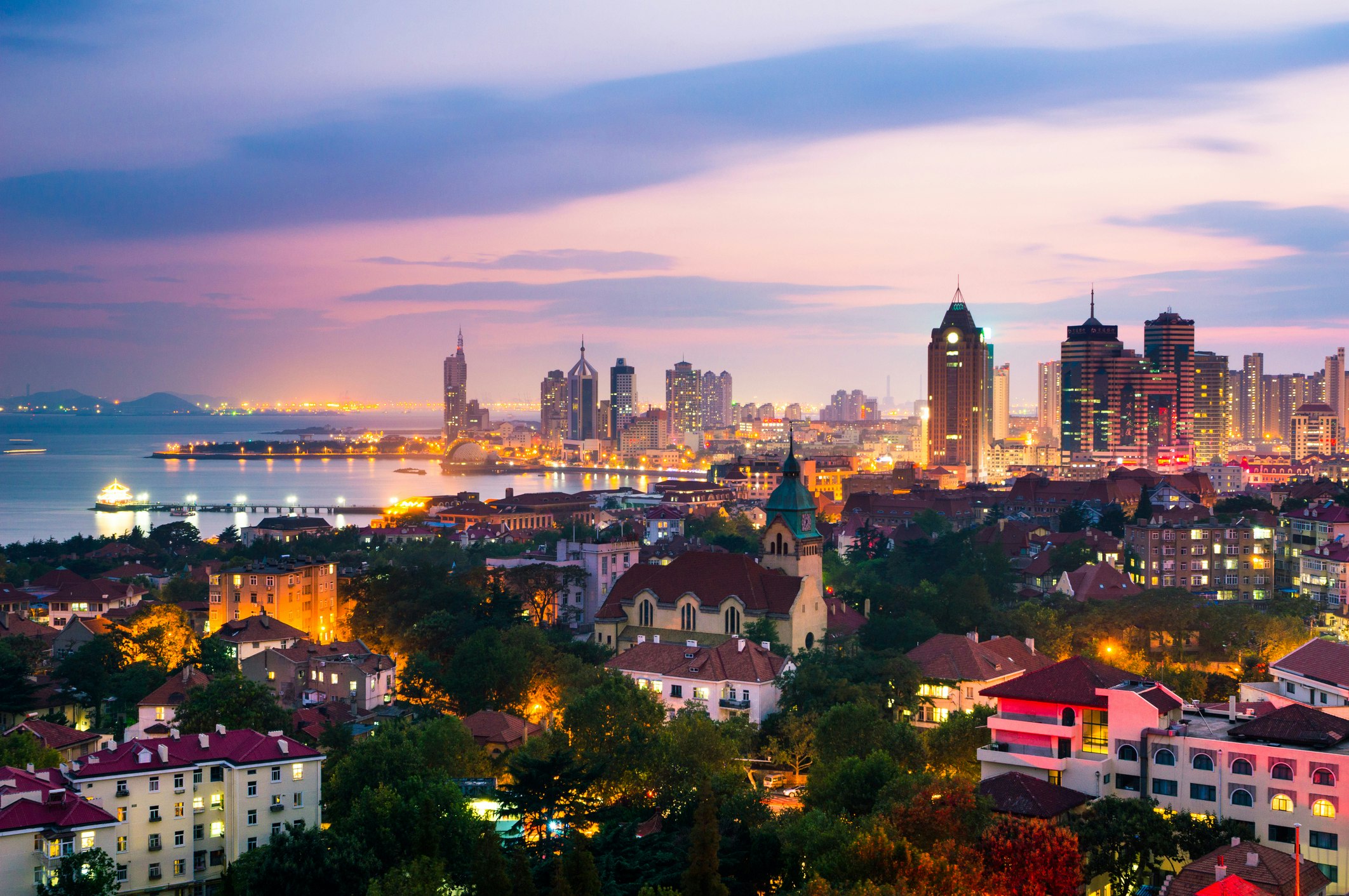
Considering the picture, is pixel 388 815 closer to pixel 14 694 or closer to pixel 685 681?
pixel 685 681

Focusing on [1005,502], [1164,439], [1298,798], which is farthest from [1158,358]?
[1298,798]

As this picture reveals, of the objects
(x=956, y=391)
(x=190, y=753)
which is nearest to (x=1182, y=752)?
(x=190, y=753)

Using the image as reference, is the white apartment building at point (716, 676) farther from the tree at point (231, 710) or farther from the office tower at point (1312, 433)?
the office tower at point (1312, 433)

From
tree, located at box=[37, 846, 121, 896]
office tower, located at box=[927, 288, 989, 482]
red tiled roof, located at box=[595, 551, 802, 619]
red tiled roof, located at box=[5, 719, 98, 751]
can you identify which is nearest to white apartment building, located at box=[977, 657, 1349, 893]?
red tiled roof, located at box=[595, 551, 802, 619]

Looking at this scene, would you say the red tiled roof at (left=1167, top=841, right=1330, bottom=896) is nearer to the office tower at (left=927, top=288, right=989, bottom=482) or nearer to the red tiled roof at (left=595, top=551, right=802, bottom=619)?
the red tiled roof at (left=595, top=551, right=802, bottom=619)

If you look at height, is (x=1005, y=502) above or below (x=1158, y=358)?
below

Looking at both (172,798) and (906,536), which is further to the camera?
(906,536)
